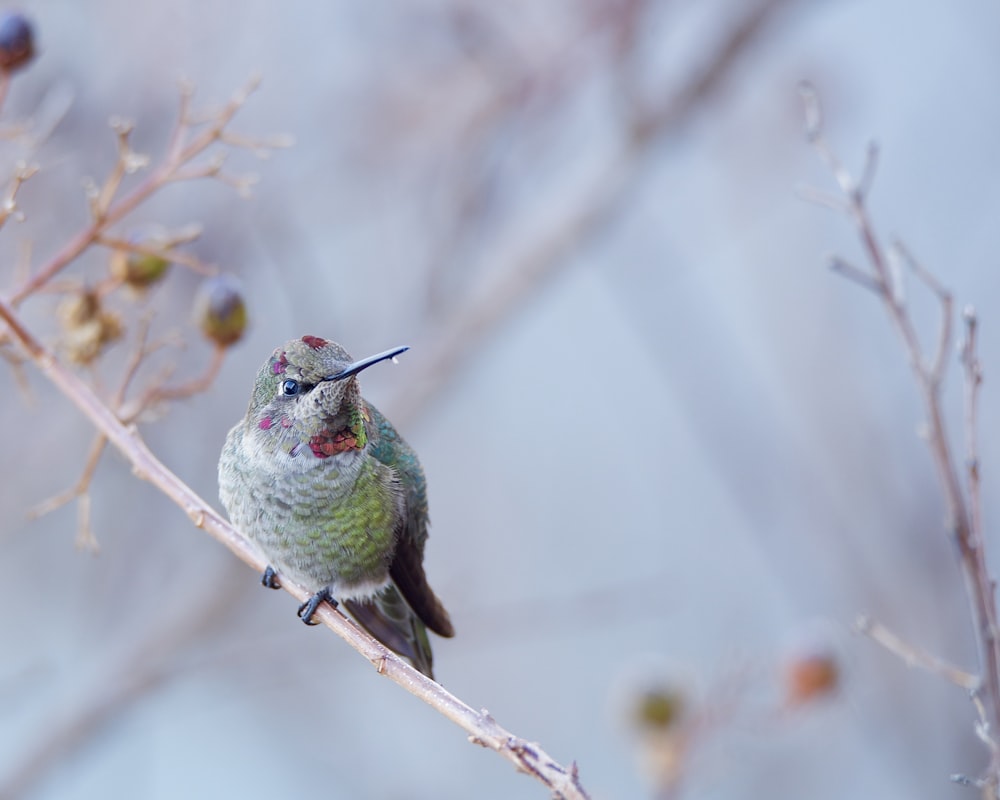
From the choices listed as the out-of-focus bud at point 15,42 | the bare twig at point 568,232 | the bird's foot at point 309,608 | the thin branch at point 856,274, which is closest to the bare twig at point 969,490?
the thin branch at point 856,274

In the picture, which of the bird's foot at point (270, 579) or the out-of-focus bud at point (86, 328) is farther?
the bird's foot at point (270, 579)

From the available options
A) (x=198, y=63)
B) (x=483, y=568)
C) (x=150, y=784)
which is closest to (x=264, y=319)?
(x=198, y=63)

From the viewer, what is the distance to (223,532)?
2297 millimetres

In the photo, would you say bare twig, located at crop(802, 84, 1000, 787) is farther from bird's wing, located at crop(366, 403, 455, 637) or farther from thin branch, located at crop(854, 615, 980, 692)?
bird's wing, located at crop(366, 403, 455, 637)

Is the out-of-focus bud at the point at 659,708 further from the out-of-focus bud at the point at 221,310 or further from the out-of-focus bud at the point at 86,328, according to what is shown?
the out-of-focus bud at the point at 86,328

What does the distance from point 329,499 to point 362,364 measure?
2.33ft

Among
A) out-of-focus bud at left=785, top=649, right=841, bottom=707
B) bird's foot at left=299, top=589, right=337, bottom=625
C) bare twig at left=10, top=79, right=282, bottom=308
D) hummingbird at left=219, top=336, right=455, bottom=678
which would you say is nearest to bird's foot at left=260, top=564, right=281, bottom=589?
hummingbird at left=219, top=336, right=455, bottom=678

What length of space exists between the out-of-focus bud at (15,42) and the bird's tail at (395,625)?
4.89 ft

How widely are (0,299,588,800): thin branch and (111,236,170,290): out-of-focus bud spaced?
437mm

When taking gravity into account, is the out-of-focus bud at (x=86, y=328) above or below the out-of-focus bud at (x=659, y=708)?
above

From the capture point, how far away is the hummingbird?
2668mm

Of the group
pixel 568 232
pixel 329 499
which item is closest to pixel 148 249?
pixel 329 499

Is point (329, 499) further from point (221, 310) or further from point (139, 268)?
point (139, 268)

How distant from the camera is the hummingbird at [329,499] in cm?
267
